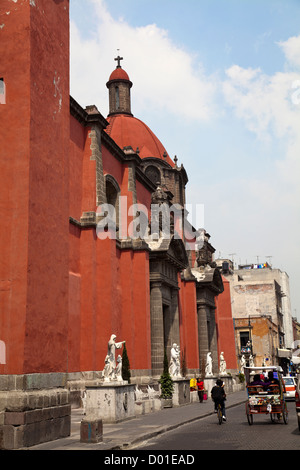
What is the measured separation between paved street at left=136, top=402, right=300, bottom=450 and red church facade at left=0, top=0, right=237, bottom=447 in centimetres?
283

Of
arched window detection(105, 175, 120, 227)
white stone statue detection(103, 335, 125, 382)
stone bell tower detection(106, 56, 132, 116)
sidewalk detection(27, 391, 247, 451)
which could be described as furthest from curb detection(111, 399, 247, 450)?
stone bell tower detection(106, 56, 132, 116)

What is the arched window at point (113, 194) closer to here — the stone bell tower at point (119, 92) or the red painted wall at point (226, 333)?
the stone bell tower at point (119, 92)

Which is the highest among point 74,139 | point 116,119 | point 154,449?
point 116,119

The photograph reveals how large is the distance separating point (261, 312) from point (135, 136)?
41.6 meters

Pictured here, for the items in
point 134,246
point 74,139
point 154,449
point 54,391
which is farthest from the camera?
point 134,246

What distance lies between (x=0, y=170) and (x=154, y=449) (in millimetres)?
7296

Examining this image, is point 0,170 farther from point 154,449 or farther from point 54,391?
point 154,449

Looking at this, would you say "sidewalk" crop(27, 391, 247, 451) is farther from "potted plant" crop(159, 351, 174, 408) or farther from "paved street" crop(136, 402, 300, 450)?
"potted plant" crop(159, 351, 174, 408)

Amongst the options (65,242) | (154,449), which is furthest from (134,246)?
(154,449)

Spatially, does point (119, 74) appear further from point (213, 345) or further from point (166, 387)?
point (166, 387)

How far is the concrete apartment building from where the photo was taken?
6078 cm

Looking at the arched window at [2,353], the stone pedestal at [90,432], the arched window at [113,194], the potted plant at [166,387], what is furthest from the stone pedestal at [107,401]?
the arched window at [113,194]

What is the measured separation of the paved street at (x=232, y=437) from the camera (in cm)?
1012

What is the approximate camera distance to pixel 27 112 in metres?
12.4
